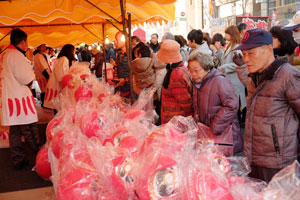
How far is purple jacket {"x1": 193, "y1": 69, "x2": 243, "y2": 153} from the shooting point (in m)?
2.81

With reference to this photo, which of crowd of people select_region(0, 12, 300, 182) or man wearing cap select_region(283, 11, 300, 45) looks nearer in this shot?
crowd of people select_region(0, 12, 300, 182)

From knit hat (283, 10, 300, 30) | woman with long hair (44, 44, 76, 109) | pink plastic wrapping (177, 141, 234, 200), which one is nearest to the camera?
pink plastic wrapping (177, 141, 234, 200)

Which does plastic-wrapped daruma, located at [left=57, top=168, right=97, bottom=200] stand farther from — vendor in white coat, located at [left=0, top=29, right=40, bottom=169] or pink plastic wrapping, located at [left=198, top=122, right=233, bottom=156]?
vendor in white coat, located at [left=0, top=29, right=40, bottom=169]

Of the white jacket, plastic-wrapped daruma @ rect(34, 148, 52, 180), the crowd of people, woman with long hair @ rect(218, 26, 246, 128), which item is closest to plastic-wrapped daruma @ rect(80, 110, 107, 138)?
the crowd of people

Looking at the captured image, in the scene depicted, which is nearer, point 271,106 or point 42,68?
point 271,106

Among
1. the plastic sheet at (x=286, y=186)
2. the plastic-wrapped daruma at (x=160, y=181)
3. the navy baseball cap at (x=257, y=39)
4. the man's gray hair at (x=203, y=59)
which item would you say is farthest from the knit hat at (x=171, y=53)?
the plastic sheet at (x=286, y=186)

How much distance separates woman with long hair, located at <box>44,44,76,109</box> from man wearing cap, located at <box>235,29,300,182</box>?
4.86m

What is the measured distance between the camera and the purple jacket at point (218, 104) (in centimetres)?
281

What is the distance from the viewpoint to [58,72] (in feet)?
21.2

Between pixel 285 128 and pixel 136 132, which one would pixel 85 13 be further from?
pixel 285 128

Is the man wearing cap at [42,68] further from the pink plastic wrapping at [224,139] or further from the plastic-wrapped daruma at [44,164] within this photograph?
the pink plastic wrapping at [224,139]

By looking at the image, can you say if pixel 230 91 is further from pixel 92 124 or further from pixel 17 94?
pixel 17 94

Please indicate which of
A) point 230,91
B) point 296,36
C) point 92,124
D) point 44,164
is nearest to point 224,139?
point 230,91

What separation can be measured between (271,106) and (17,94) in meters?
3.97
